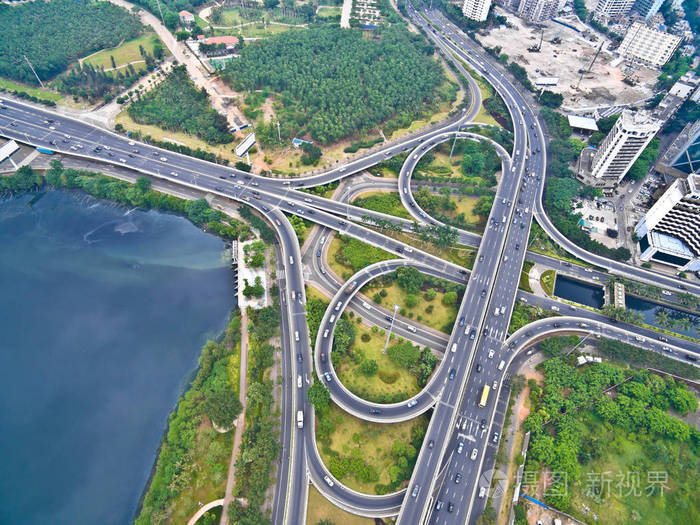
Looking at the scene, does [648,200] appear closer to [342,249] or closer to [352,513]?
[342,249]

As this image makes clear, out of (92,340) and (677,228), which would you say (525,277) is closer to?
(677,228)

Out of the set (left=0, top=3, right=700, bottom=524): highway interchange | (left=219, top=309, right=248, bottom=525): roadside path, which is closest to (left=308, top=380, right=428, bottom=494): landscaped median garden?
(left=0, top=3, right=700, bottom=524): highway interchange

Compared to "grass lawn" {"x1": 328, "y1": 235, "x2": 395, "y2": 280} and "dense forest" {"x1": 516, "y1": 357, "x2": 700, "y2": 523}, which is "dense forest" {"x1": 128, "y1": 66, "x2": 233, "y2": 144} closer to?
"grass lawn" {"x1": 328, "y1": 235, "x2": 395, "y2": 280}

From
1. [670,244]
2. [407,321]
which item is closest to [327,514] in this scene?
[407,321]

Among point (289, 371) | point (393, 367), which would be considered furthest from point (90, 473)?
point (393, 367)

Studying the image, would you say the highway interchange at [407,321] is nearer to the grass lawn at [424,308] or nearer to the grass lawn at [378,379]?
the grass lawn at [424,308]

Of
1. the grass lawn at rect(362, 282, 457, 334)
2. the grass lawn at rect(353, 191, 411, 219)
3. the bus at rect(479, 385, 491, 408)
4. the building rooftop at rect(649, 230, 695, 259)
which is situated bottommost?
the grass lawn at rect(362, 282, 457, 334)
